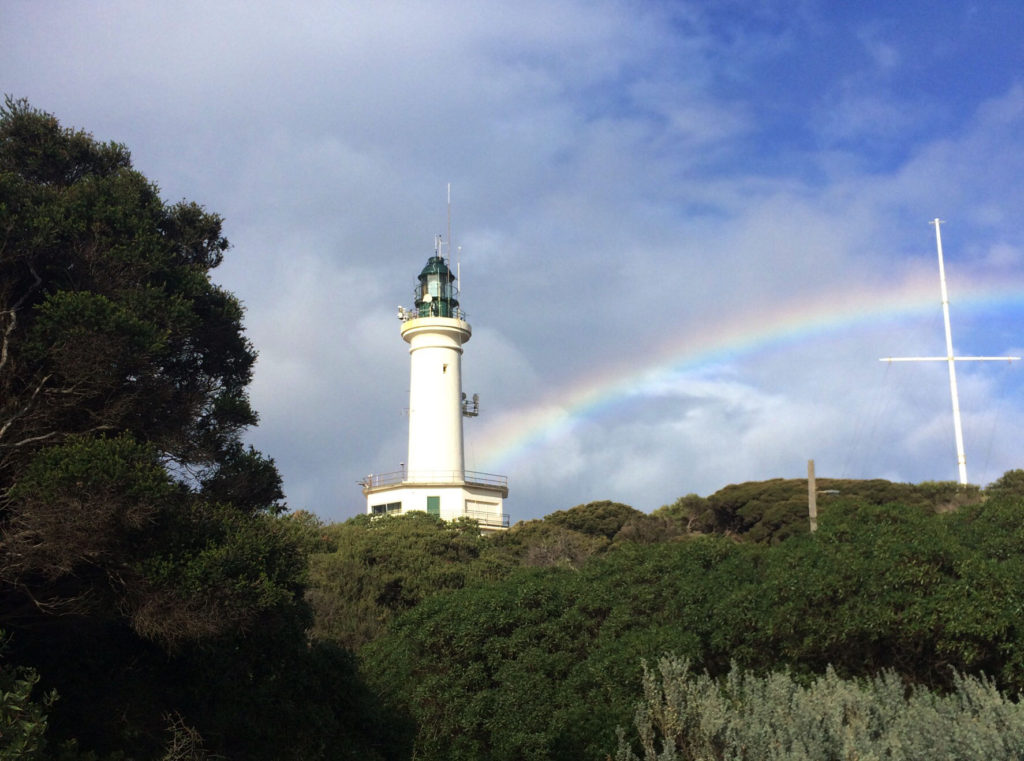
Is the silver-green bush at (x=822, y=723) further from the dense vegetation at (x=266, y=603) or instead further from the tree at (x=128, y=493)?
the tree at (x=128, y=493)

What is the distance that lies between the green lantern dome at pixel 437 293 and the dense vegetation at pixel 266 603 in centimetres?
2825

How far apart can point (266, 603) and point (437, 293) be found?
37256 mm

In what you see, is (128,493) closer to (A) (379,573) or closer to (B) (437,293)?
(A) (379,573)

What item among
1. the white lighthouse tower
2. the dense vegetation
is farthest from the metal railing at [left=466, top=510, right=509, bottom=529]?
the dense vegetation

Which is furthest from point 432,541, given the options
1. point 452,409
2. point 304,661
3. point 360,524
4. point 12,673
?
point 12,673

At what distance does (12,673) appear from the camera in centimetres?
948

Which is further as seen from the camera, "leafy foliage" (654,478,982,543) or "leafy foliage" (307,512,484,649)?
"leafy foliage" (654,478,982,543)

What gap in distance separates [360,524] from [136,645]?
97.8ft

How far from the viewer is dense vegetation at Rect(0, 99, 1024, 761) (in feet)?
32.6

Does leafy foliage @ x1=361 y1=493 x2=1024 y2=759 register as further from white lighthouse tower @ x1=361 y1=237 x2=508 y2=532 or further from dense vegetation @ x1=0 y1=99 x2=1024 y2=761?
white lighthouse tower @ x1=361 y1=237 x2=508 y2=532

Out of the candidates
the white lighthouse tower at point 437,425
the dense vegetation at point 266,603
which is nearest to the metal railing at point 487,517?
the white lighthouse tower at point 437,425

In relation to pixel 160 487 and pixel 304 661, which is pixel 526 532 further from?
pixel 160 487

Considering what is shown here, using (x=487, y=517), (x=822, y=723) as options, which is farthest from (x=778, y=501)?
(x=822, y=723)

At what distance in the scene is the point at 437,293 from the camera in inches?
1865
